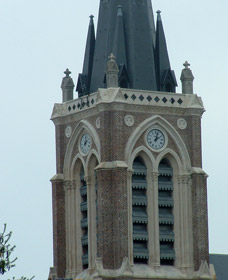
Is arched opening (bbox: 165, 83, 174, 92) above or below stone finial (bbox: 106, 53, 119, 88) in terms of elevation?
below

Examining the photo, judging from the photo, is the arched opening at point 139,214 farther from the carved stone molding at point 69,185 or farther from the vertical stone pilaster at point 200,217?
the carved stone molding at point 69,185

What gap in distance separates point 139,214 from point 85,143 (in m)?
5.01

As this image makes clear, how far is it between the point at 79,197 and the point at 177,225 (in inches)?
221

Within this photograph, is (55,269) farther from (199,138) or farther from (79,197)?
(199,138)

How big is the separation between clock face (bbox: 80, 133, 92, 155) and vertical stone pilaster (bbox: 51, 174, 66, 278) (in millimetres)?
2462

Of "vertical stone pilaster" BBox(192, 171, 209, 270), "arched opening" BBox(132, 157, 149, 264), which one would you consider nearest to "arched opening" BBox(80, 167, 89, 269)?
"arched opening" BBox(132, 157, 149, 264)

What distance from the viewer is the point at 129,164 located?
73.1m

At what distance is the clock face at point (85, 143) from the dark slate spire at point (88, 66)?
2.48 m

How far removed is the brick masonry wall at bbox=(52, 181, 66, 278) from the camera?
76.0m

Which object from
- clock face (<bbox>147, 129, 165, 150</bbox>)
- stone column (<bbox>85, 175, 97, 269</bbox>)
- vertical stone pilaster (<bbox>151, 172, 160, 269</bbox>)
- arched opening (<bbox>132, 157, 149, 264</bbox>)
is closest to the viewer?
arched opening (<bbox>132, 157, 149, 264</bbox>)

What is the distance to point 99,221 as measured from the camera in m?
72.4

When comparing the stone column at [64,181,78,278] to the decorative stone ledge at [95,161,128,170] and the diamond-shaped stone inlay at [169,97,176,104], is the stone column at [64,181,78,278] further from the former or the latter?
the diamond-shaped stone inlay at [169,97,176,104]

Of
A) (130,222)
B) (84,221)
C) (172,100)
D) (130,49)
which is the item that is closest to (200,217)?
(130,222)

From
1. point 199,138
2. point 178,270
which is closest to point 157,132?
point 199,138
